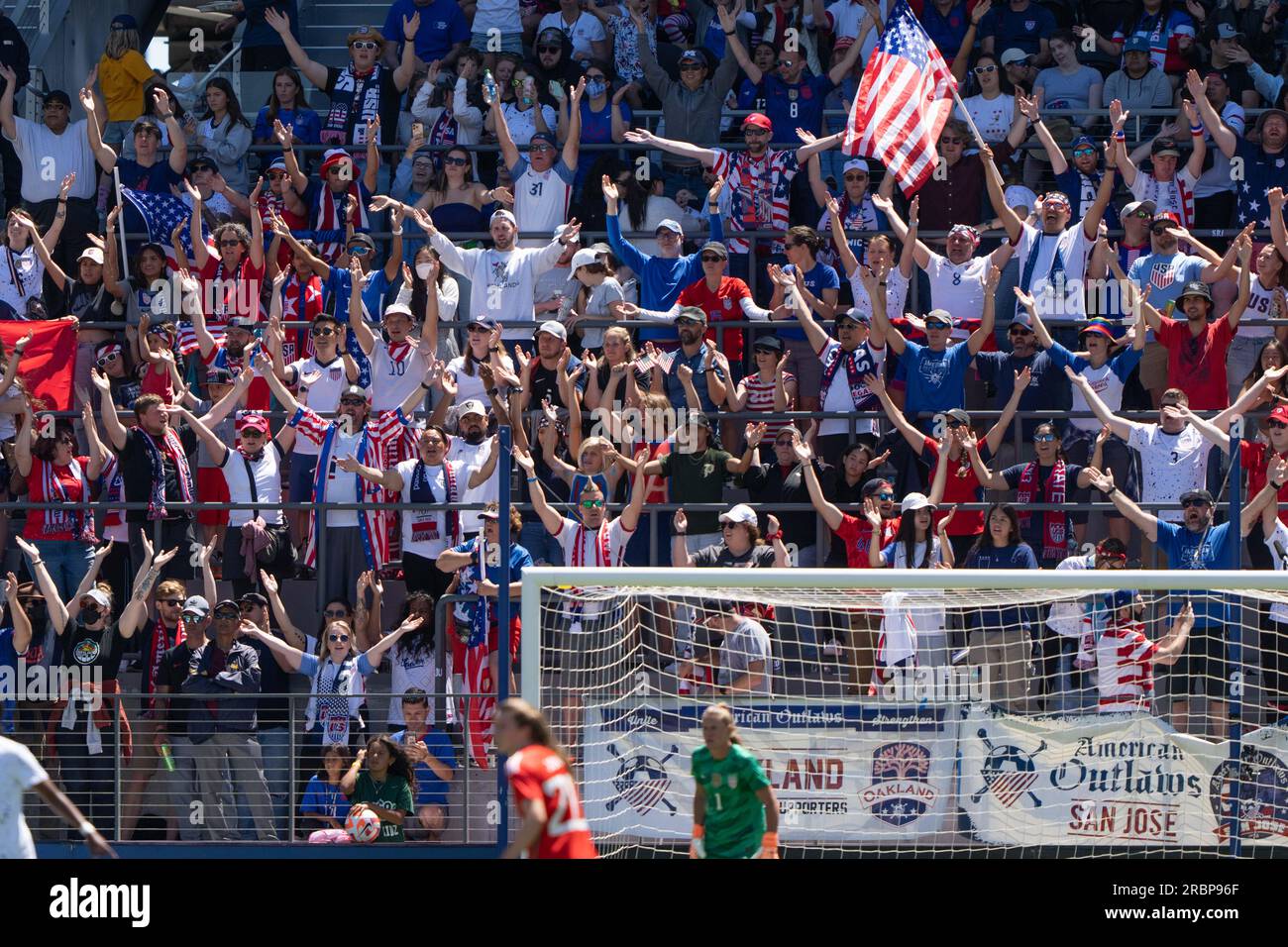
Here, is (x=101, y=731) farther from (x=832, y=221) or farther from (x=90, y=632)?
(x=832, y=221)

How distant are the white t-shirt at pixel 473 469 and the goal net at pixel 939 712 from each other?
2.34 m

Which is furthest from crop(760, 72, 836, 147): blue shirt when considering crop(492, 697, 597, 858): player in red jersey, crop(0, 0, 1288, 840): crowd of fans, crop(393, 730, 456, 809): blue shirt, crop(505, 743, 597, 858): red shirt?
crop(505, 743, 597, 858): red shirt

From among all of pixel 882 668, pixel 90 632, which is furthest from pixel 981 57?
pixel 90 632

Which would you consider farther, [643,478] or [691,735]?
[643,478]

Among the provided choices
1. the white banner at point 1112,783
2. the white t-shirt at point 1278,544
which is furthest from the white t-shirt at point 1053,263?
the white banner at point 1112,783

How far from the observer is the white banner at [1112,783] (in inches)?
438

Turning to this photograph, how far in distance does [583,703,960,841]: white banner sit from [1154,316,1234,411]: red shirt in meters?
3.99

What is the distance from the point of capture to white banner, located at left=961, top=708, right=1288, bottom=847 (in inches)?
A: 438

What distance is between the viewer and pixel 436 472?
14078 millimetres

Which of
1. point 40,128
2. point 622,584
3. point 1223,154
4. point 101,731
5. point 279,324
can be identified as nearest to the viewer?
point 622,584

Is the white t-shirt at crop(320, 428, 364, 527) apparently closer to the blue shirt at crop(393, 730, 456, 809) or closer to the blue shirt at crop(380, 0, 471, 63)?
the blue shirt at crop(393, 730, 456, 809)

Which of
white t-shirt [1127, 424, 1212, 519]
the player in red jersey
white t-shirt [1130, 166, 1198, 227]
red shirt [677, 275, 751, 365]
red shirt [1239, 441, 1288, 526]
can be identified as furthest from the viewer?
white t-shirt [1130, 166, 1198, 227]

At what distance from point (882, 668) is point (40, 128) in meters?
9.43

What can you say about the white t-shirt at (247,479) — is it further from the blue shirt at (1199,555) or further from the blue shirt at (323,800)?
the blue shirt at (1199,555)
